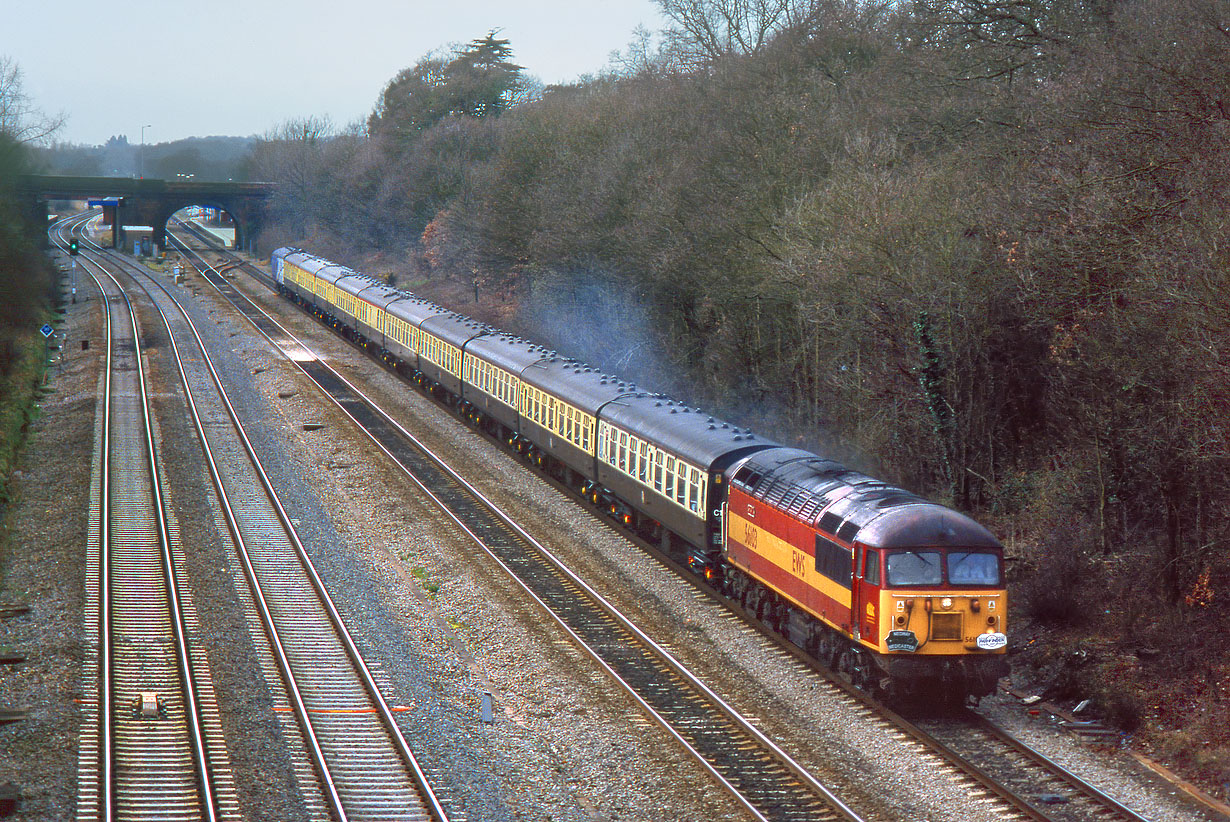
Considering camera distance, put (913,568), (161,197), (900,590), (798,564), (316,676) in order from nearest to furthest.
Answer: (900,590), (913,568), (316,676), (798,564), (161,197)

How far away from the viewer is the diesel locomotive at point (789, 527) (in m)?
16.0

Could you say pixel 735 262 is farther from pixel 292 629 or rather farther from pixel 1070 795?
pixel 1070 795

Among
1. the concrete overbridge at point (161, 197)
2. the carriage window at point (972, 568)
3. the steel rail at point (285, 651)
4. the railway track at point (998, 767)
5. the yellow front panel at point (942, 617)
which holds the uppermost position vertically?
the concrete overbridge at point (161, 197)

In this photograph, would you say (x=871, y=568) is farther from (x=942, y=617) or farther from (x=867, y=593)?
(x=942, y=617)

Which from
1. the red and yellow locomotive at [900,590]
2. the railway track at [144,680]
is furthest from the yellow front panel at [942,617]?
the railway track at [144,680]

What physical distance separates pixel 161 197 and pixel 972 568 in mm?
105028

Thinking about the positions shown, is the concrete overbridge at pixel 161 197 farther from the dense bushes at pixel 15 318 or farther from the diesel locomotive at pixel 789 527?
the diesel locomotive at pixel 789 527

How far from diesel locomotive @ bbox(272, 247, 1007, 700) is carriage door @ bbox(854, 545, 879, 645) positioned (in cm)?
2

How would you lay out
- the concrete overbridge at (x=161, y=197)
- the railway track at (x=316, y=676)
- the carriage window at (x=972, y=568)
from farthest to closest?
the concrete overbridge at (x=161, y=197)
the carriage window at (x=972, y=568)
the railway track at (x=316, y=676)

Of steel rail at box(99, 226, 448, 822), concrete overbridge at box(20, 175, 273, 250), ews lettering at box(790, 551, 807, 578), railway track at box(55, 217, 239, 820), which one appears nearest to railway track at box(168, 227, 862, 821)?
ews lettering at box(790, 551, 807, 578)

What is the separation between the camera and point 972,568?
637 inches

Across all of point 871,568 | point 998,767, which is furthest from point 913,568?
point 998,767

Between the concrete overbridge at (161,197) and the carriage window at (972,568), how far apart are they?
9599 cm

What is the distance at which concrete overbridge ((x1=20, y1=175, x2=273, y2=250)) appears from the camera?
105m
